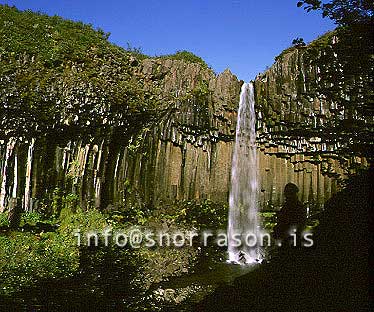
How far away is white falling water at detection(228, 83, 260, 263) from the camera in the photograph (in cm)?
1243

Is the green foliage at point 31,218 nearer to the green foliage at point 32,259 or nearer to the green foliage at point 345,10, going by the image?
the green foliage at point 32,259

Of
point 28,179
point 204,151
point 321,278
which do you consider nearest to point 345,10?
point 321,278

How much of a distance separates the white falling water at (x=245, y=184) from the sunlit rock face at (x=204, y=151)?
0.21 meters

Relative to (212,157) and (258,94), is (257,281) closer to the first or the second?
(212,157)

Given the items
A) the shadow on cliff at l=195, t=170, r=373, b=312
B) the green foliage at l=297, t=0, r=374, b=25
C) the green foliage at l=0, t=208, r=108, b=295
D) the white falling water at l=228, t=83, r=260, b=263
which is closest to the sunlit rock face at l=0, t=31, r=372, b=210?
the white falling water at l=228, t=83, r=260, b=263

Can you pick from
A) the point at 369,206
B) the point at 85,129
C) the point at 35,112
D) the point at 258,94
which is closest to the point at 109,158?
the point at 85,129

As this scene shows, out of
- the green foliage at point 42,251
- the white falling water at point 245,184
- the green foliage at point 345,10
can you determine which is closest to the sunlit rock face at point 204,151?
the white falling water at point 245,184

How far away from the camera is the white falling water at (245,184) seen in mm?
12430

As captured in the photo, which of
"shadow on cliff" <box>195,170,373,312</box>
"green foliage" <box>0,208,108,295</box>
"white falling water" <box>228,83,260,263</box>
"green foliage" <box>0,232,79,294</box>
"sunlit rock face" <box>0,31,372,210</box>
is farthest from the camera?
"white falling water" <box>228,83,260,263</box>

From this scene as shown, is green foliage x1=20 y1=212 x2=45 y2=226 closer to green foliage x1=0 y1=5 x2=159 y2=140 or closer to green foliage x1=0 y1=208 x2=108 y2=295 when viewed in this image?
green foliage x1=0 y1=208 x2=108 y2=295

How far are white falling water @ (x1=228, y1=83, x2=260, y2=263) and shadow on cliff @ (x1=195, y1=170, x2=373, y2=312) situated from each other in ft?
8.50

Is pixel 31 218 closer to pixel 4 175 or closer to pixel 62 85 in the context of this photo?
pixel 4 175

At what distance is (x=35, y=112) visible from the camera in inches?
449

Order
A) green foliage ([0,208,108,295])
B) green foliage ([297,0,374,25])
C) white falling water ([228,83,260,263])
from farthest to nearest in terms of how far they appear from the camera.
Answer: white falling water ([228,83,260,263])
green foliage ([0,208,108,295])
green foliage ([297,0,374,25])
